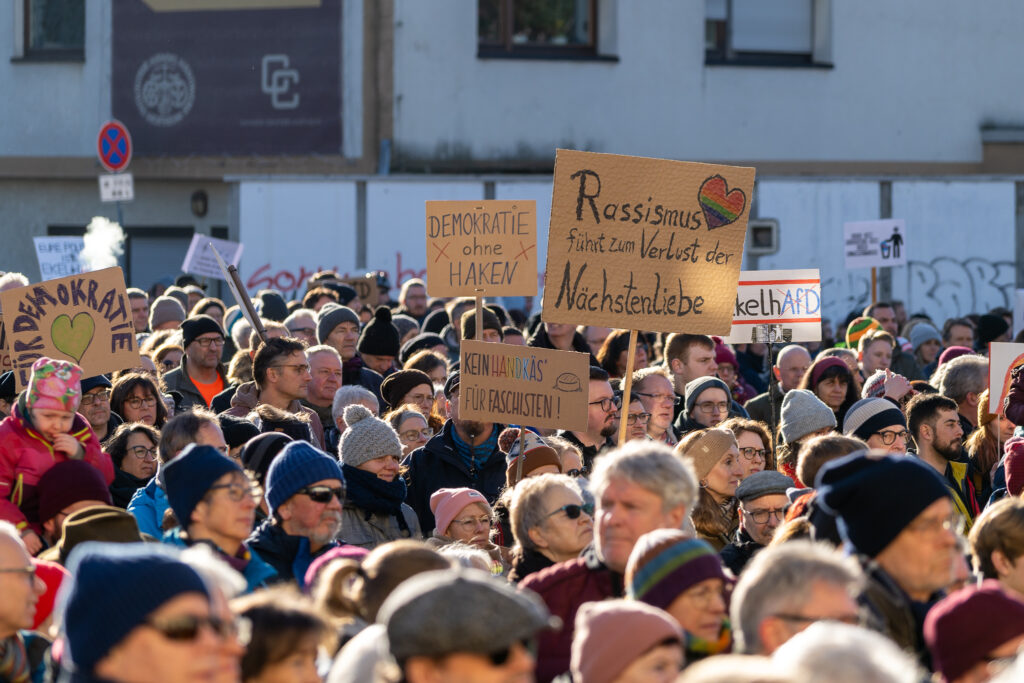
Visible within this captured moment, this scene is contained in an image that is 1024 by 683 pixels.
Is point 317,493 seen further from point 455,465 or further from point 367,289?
point 367,289

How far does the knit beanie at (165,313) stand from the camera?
12.6 meters

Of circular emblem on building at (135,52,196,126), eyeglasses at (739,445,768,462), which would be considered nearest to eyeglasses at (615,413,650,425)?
eyeglasses at (739,445,768,462)

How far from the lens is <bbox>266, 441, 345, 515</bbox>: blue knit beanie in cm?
560

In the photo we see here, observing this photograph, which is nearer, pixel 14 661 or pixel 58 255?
pixel 14 661

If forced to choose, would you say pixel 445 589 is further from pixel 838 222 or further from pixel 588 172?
pixel 838 222

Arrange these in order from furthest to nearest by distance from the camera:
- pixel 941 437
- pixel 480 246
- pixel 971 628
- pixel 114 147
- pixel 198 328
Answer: pixel 114 147
pixel 198 328
pixel 480 246
pixel 941 437
pixel 971 628

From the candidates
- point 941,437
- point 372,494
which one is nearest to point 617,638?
point 372,494

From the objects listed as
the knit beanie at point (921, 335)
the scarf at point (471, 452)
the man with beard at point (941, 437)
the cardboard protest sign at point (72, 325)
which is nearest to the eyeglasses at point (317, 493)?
the scarf at point (471, 452)

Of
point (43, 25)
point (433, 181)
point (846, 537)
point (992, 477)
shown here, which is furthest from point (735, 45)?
point (846, 537)

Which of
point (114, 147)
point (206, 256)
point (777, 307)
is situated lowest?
point (777, 307)

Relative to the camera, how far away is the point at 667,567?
419 cm

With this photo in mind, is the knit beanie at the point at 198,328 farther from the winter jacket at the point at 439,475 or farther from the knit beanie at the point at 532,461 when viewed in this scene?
the knit beanie at the point at 532,461

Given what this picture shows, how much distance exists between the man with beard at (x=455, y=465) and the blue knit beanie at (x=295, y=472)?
1.99 metres

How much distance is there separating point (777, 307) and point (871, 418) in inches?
→ 134
